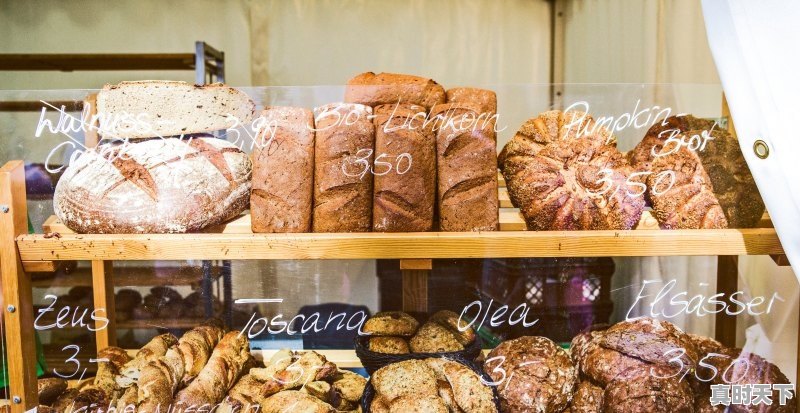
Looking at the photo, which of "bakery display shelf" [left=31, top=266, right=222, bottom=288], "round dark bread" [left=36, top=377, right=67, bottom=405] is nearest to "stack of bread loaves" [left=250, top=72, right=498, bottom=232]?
"bakery display shelf" [left=31, top=266, right=222, bottom=288]

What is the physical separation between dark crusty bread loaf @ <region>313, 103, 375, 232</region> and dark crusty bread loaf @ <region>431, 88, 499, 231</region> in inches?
8.4

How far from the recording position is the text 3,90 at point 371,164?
153cm

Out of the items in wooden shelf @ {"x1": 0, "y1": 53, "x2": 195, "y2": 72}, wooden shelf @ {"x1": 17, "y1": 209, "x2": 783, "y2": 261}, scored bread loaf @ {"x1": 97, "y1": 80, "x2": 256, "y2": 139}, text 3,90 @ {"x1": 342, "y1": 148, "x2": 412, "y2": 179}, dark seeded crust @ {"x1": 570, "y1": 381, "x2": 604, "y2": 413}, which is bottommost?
dark seeded crust @ {"x1": 570, "y1": 381, "x2": 604, "y2": 413}

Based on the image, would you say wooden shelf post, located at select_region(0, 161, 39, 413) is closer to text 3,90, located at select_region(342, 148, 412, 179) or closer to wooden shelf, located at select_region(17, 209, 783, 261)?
wooden shelf, located at select_region(17, 209, 783, 261)

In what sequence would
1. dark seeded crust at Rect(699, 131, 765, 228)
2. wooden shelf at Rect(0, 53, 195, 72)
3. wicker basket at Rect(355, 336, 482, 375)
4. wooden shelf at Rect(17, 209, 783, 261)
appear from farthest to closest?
wooden shelf at Rect(0, 53, 195, 72)
wicker basket at Rect(355, 336, 482, 375)
dark seeded crust at Rect(699, 131, 765, 228)
wooden shelf at Rect(17, 209, 783, 261)

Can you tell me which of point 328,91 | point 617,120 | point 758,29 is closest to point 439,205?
point 328,91

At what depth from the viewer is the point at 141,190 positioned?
4.90ft

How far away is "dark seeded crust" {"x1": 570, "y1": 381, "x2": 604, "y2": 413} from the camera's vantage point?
1.64 meters

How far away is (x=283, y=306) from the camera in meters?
1.68

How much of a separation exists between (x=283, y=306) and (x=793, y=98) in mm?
1479

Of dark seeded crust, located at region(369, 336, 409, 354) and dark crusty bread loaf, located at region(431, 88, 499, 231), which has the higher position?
dark crusty bread loaf, located at region(431, 88, 499, 231)

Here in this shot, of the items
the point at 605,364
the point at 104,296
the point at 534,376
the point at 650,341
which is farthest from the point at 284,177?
the point at 650,341

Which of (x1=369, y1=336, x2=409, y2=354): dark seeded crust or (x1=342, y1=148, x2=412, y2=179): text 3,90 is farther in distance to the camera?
(x1=369, y1=336, x2=409, y2=354): dark seeded crust

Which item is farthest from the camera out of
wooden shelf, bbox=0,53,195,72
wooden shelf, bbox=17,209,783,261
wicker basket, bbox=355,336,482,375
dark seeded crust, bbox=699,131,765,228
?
wooden shelf, bbox=0,53,195,72
